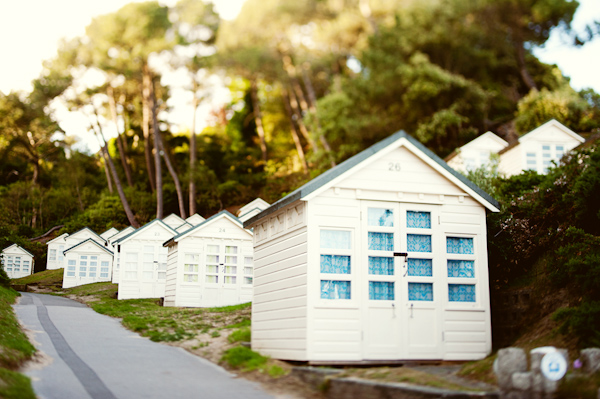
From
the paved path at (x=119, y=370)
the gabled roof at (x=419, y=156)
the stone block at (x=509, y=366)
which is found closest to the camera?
the stone block at (x=509, y=366)

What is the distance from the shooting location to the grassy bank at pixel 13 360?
300 inches

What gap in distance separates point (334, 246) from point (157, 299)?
18336mm

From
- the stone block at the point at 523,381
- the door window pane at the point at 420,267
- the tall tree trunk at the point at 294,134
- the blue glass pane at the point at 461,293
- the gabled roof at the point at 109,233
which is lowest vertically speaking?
the stone block at the point at 523,381

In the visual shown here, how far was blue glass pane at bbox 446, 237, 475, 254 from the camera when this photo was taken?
35.8 ft

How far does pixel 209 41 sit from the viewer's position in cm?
4394

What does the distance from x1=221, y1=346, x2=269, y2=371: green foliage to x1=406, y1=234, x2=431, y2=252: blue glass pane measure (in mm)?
3570

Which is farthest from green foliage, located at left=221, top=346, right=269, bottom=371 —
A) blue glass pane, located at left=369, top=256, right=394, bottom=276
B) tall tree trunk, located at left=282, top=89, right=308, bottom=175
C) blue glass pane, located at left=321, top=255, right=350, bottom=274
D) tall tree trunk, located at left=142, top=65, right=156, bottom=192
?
tall tree trunk, located at left=142, top=65, right=156, bottom=192

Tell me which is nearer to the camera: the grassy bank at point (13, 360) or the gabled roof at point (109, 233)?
the grassy bank at point (13, 360)

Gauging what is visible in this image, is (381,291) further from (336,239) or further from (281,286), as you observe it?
(281,286)

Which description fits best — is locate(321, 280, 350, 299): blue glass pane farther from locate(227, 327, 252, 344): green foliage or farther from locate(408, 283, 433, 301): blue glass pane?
locate(227, 327, 252, 344): green foliage

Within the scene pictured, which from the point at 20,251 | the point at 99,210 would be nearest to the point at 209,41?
the point at 99,210

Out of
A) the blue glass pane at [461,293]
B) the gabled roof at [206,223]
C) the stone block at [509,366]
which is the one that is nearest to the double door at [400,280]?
the blue glass pane at [461,293]

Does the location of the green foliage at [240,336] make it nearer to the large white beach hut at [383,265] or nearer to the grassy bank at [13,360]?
the large white beach hut at [383,265]

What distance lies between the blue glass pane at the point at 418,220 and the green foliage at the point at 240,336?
4.80 m
